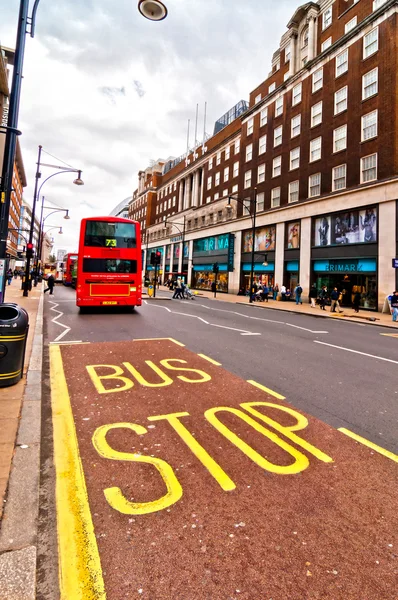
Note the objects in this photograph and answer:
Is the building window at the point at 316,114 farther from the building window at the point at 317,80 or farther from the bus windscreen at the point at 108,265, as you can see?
the bus windscreen at the point at 108,265

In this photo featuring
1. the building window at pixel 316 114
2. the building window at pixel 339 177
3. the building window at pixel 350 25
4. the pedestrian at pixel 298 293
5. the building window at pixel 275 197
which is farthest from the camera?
the building window at pixel 275 197

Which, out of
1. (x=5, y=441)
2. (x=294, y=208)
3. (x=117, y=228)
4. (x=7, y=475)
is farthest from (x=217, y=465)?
(x=294, y=208)

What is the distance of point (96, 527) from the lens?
2.23 metres

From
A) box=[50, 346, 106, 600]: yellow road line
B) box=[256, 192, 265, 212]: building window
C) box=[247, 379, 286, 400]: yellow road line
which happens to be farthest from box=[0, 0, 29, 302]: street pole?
box=[256, 192, 265, 212]: building window

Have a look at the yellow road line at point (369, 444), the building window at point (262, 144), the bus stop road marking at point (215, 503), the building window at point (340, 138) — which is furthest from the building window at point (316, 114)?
the yellow road line at point (369, 444)

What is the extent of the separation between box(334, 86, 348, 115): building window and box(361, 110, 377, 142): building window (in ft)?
8.85

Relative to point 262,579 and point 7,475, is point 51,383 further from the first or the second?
point 262,579

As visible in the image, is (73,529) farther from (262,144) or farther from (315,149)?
(262,144)

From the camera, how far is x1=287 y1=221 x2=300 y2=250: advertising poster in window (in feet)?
96.7

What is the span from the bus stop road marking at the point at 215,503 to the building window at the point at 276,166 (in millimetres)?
32099

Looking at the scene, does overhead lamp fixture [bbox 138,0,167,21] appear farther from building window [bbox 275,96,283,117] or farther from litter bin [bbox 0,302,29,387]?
building window [bbox 275,96,283,117]

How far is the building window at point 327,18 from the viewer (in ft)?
91.4

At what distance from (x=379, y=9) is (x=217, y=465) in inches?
1237

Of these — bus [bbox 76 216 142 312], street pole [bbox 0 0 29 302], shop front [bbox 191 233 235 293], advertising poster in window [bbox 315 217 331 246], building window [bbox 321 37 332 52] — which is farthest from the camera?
shop front [bbox 191 233 235 293]
